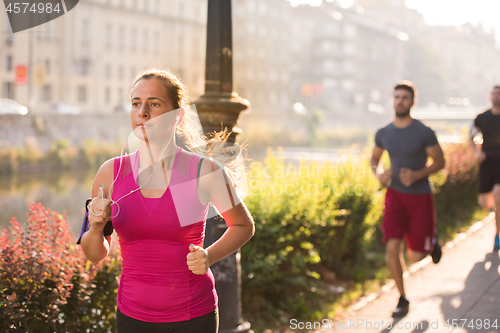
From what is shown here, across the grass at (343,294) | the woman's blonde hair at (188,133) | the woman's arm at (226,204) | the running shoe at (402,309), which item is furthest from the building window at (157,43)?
the woman's arm at (226,204)

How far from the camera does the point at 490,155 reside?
7.25 meters

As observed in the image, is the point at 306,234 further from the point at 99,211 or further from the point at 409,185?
the point at 99,211

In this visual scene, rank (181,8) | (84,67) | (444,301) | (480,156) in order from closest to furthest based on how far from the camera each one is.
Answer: (444,301) < (480,156) < (84,67) < (181,8)

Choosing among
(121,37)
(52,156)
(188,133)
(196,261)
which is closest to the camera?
(196,261)

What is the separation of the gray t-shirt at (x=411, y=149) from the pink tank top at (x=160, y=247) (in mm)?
3272

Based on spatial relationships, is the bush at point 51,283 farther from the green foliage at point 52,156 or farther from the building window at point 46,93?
the building window at point 46,93

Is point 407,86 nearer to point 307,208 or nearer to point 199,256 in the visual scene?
point 307,208

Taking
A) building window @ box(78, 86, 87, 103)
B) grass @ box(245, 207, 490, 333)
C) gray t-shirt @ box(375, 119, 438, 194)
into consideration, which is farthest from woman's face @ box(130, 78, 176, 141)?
building window @ box(78, 86, 87, 103)

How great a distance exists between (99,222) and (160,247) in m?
0.25

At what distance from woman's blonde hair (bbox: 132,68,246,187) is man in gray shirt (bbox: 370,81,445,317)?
2542mm

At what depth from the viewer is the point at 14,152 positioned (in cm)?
2711

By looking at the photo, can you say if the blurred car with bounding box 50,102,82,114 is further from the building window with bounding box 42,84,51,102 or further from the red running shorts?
the red running shorts

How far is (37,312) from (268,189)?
2831 mm

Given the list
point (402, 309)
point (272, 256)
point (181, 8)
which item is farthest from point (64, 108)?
point (402, 309)
